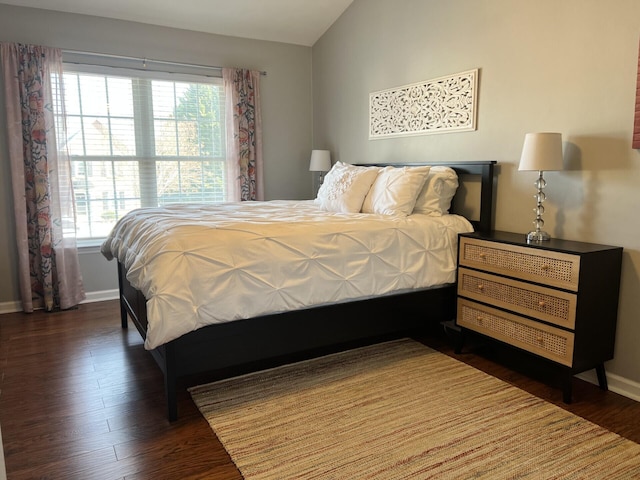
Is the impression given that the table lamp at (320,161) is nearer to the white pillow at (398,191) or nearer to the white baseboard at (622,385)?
the white pillow at (398,191)

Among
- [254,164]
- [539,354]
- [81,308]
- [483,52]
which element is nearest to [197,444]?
[539,354]

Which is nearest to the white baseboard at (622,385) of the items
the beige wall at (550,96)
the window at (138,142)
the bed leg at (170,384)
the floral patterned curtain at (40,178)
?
the beige wall at (550,96)

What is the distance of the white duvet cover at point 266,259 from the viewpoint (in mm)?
2080

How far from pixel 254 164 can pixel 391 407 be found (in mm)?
3107

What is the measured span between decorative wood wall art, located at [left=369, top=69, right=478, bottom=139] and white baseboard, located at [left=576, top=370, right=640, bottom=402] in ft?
5.54

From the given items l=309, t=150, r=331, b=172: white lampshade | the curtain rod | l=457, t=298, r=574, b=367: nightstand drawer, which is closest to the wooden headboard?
l=457, t=298, r=574, b=367: nightstand drawer

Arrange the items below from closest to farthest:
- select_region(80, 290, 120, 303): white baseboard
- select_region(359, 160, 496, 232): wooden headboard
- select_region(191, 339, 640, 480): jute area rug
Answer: select_region(191, 339, 640, 480): jute area rug, select_region(359, 160, 496, 232): wooden headboard, select_region(80, 290, 120, 303): white baseboard

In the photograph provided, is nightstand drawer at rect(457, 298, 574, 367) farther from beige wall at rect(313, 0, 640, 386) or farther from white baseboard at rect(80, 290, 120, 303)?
white baseboard at rect(80, 290, 120, 303)

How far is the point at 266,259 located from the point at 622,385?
1.95m

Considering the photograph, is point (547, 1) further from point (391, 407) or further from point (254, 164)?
point (254, 164)

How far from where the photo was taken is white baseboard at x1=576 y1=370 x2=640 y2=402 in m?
2.36

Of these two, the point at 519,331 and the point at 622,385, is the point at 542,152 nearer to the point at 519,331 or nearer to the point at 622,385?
the point at 519,331

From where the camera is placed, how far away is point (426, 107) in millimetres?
3508

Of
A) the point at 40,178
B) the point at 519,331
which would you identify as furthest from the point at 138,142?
the point at 519,331
